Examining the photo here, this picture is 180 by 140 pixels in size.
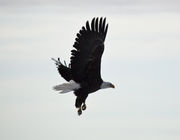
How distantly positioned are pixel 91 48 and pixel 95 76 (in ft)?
2.36

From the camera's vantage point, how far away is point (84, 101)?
150 feet

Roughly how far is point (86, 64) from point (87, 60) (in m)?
0.11

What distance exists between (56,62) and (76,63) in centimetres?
61

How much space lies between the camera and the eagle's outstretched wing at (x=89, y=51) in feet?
149

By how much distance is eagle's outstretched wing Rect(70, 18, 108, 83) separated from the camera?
45344 mm

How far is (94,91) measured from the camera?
4562 cm

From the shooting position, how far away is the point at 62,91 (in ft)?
147

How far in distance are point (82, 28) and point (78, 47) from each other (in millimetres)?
497

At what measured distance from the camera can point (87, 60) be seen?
45375mm

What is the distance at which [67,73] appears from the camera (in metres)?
45.7

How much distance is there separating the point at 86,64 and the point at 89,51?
334 mm

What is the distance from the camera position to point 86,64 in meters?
45.4

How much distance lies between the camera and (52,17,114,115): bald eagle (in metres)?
45.4

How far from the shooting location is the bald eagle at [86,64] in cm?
4538
